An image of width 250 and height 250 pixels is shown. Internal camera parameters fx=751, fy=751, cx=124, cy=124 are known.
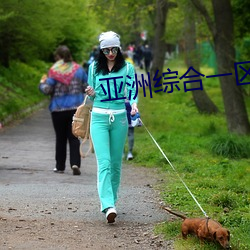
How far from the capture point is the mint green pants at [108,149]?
24.4 feet

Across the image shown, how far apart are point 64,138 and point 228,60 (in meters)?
6.15

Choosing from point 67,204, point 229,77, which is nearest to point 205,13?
point 229,77

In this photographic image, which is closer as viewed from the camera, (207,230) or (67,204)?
(207,230)

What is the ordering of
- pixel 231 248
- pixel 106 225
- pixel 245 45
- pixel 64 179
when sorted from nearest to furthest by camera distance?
pixel 231 248 < pixel 106 225 < pixel 64 179 < pixel 245 45

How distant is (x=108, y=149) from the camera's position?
7578mm

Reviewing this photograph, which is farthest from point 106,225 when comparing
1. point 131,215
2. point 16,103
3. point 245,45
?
point 245,45

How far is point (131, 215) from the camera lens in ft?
26.1

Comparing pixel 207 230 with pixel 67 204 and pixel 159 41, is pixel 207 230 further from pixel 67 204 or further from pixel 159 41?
pixel 159 41

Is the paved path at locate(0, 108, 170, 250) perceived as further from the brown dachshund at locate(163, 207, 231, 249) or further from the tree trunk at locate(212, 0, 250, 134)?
the tree trunk at locate(212, 0, 250, 134)

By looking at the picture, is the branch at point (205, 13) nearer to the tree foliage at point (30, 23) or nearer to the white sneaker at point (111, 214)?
the tree foliage at point (30, 23)

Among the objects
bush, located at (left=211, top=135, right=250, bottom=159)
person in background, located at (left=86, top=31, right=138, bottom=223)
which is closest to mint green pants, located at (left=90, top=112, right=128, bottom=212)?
person in background, located at (left=86, top=31, right=138, bottom=223)

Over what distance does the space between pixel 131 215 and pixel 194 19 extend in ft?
46.5

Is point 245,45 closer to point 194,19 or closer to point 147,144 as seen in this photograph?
point 194,19

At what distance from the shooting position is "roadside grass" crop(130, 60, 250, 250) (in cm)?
Result: 723
